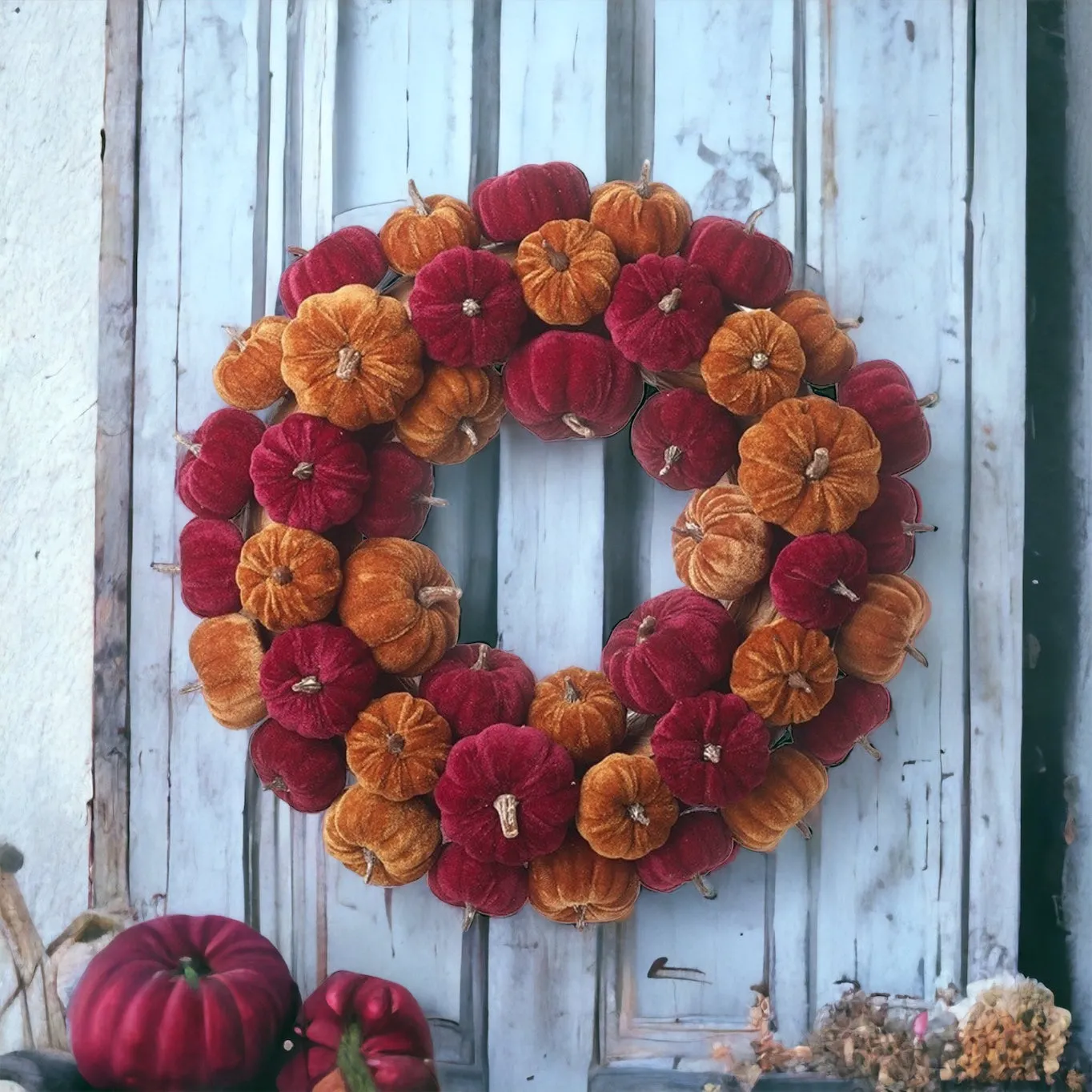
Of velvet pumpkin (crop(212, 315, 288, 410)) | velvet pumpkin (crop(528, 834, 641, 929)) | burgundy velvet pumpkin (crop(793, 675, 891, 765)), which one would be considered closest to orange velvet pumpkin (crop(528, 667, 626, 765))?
velvet pumpkin (crop(528, 834, 641, 929))

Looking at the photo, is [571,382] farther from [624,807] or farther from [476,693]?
[624,807]

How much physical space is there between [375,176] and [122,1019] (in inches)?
42.4

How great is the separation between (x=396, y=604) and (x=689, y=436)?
0.37 metres

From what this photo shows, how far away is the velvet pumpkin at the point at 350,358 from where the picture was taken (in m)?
1.09

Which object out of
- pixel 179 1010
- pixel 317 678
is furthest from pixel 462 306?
pixel 179 1010

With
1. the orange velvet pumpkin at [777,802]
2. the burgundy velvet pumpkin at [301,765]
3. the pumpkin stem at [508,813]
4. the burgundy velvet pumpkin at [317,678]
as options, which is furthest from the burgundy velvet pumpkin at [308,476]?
the orange velvet pumpkin at [777,802]

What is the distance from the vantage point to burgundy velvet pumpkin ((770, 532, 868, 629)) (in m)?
1.07

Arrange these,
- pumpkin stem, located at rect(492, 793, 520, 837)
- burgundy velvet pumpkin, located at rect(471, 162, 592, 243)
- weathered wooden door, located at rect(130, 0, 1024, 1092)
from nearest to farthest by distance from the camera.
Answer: pumpkin stem, located at rect(492, 793, 520, 837) → burgundy velvet pumpkin, located at rect(471, 162, 592, 243) → weathered wooden door, located at rect(130, 0, 1024, 1092)

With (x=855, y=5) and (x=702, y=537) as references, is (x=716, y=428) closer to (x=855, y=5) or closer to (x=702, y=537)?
(x=702, y=537)

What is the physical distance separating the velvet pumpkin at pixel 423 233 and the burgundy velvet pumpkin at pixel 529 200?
24 millimetres

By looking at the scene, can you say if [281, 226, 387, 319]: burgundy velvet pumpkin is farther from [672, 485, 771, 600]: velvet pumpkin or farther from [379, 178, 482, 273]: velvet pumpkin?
[672, 485, 771, 600]: velvet pumpkin

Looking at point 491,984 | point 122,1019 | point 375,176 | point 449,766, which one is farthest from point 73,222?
point 491,984

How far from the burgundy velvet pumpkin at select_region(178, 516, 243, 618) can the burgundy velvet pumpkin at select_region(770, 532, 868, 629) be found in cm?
60

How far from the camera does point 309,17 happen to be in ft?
4.32
